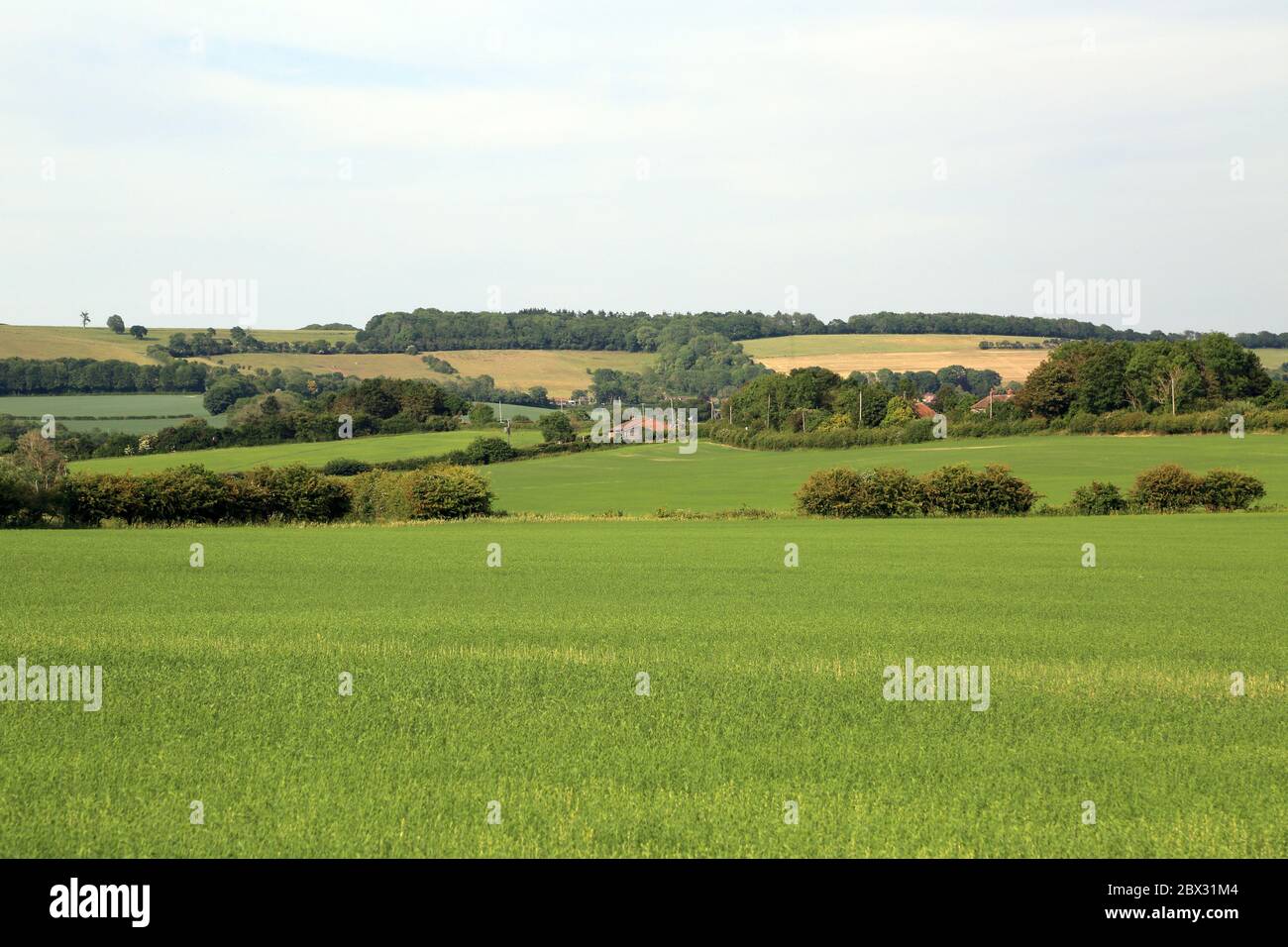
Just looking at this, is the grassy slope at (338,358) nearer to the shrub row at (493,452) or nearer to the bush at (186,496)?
the shrub row at (493,452)

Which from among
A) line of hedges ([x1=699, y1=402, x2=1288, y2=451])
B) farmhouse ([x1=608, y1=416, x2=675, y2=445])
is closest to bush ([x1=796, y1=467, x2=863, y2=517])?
line of hedges ([x1=699, y1=402, x2=1288, y2=451])

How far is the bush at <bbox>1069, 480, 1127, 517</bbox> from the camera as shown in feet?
196

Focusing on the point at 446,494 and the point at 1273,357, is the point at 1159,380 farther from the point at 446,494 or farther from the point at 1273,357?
the point at 1273,357

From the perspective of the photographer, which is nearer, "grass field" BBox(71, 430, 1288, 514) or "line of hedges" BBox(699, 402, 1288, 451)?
"grass field" BBox(71, 430, 1288, 514)

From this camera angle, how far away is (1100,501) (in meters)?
59.9

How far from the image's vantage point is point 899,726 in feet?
51.7

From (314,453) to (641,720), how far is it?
85.6 metres

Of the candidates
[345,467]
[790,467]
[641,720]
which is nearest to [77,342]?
[345,467]

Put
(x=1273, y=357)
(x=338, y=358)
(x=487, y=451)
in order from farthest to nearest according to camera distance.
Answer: (x=1273, y=357) → (x=338, y=358) → (x=487, y=451)

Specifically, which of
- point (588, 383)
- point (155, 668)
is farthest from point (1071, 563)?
point (588, 383)

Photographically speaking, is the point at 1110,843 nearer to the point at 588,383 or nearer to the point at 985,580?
the point at 985,580

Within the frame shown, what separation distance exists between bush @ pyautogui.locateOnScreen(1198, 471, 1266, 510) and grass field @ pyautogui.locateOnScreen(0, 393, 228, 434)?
8451 cm

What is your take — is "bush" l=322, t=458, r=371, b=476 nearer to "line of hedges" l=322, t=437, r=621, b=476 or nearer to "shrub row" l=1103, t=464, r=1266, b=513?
"line of hedges" l=322, t=437, r=621, b=476
